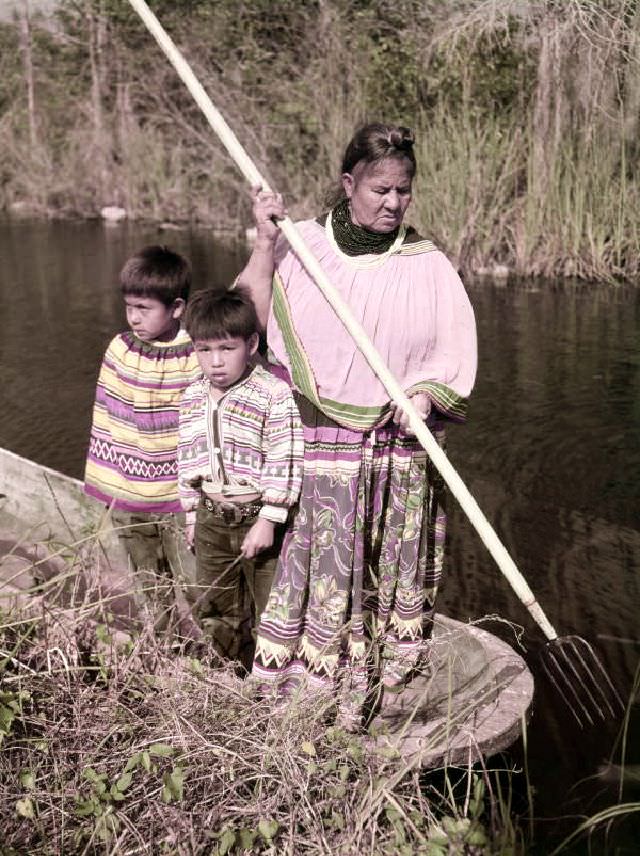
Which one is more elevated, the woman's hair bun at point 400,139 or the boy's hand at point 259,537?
the woman's hair bun at point 400,139

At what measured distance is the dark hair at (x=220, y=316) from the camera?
7.67 feet

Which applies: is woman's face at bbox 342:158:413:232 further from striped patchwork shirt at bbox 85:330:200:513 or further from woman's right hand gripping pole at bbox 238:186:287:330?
striped patchwork shirt at bbox 85:330:200:513

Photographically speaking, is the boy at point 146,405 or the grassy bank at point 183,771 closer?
the grassy bank at point 183,771

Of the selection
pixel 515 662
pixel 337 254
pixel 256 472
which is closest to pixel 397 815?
pixel 515 662

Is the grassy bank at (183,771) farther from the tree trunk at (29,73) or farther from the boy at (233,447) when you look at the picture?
the tree trunk at (29,73)

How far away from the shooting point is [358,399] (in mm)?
2342

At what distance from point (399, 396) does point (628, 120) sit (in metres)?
6.37

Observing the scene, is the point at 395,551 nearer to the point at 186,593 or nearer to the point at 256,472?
the point at 256,472

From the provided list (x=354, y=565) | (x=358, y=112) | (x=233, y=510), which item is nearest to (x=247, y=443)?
(x=233, y=510)

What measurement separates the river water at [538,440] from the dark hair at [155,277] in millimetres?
1439

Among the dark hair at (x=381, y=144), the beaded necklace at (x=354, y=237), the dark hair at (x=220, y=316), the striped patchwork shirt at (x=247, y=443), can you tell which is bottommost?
the striped patchwork shirt at (x=247, y=443)

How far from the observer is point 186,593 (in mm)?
2730

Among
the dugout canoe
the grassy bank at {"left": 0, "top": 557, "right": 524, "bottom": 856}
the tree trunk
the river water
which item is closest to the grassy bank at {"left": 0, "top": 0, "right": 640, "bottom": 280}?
the tree trunk

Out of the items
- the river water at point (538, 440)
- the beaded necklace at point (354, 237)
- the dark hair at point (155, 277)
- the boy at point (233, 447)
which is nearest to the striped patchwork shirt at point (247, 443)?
the boy at point (233, 447)
